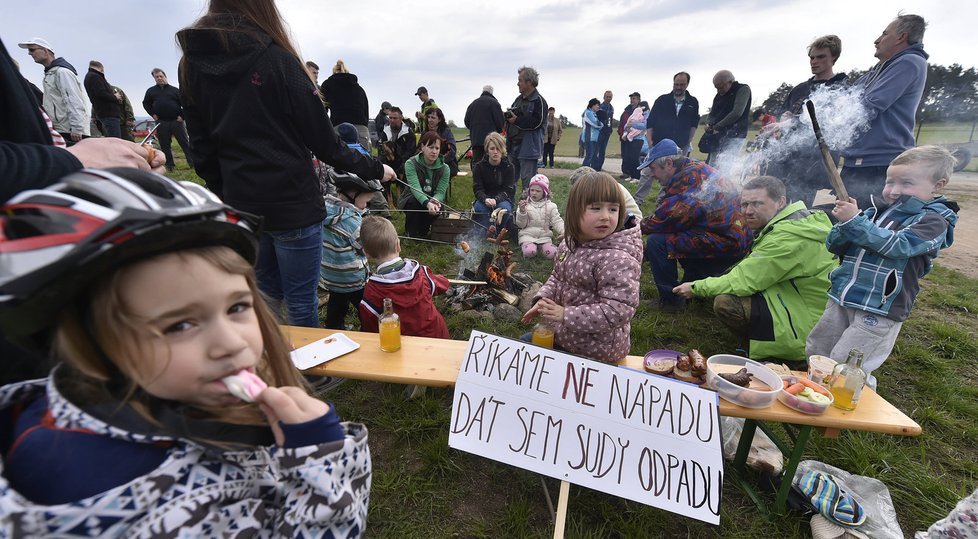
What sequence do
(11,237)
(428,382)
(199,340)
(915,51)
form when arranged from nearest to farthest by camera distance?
(11,237)
(199,340)
(428,382)
(915,51)

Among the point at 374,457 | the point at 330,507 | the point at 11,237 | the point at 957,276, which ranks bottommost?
the point at 374,457

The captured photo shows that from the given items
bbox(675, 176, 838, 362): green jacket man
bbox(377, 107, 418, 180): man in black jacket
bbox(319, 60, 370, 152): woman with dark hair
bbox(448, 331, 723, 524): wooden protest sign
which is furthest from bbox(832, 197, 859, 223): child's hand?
bbox(377, 107, 418, 180): man in black jacket

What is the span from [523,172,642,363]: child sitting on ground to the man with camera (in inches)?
195

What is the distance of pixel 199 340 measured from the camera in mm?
877

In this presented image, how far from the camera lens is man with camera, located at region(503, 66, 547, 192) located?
24.3 feet

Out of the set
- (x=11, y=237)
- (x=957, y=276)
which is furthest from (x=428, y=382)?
(x=957, y=276)

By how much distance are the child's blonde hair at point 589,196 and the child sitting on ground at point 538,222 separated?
3.50 metres

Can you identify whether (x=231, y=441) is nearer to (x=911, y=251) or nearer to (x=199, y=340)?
(x=199, y=340)

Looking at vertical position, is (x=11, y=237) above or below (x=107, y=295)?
above

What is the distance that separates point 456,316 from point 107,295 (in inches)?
141

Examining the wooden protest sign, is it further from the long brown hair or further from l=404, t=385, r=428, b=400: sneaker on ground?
the long brown hair

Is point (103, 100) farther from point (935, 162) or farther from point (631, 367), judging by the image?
point (935, 162)

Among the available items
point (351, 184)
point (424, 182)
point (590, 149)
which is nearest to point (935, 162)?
point (351, 184)

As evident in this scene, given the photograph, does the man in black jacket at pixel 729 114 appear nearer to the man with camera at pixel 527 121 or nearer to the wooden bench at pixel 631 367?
the man with camera at pixel 527 121
